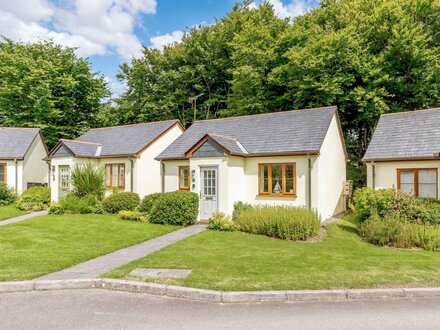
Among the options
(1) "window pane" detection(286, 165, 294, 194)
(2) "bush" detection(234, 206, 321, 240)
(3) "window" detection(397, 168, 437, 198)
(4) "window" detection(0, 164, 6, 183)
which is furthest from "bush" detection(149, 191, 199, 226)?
(4) "window" detection(0, 164, 6, 183)

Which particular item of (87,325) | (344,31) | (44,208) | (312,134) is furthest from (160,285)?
(344,31)

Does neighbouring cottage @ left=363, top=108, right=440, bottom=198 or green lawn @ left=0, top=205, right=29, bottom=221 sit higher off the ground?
neighbouring cottage @ left=363, top=108, right=440, bottom=198

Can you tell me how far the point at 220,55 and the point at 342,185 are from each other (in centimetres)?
2002

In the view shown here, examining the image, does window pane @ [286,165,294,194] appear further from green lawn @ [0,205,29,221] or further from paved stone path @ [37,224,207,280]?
green lawn @ [0,205,29,221]

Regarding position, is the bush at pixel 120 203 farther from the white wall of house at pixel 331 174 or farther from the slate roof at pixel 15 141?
the white wall of house at pixel 331 174

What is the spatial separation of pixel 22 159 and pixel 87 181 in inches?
305

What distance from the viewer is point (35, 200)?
19797 millimetres

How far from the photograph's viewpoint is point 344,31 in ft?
73.1

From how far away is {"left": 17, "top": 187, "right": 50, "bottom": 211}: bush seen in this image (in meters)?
19.2

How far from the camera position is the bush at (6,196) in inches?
842

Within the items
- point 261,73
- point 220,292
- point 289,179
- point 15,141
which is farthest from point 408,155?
point 15,141

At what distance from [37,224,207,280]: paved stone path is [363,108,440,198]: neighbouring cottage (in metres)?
8.82

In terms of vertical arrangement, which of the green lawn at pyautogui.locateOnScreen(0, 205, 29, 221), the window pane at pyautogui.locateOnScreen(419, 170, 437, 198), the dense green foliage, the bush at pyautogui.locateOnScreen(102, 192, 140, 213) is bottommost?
the green lawn at pyautogui.locateOnScreen(0, 205, 29, 221)

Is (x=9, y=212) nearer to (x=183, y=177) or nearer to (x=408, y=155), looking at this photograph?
(x=183, y=177)
